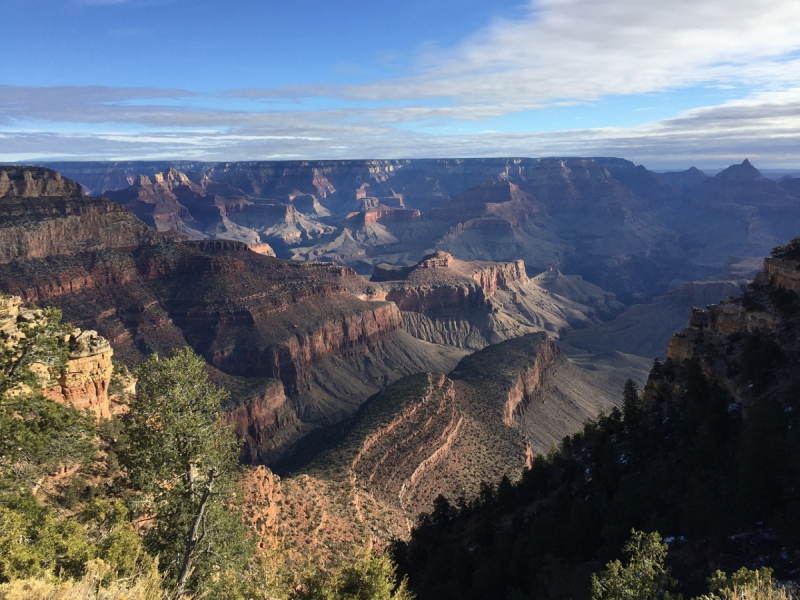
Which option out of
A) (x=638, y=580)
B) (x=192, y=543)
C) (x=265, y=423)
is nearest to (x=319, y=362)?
(x=265, y=423)

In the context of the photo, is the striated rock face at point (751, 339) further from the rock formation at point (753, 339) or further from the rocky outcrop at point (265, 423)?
the rocky outcrop at point (265, 423)

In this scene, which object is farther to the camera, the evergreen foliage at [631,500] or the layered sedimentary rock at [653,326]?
the layered sedimentary rock at [653,326]

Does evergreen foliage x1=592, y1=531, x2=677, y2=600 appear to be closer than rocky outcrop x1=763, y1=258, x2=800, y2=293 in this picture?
Yes

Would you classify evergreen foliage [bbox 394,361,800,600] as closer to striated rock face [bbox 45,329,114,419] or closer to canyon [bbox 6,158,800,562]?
canyon [bbox 6,158,800,562]

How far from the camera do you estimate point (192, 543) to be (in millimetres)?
22375

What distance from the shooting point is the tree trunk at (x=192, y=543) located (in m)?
21.4

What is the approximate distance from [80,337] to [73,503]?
11.4 m

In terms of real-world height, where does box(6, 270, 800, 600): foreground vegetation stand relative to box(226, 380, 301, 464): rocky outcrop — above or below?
above

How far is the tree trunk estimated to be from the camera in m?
21.4

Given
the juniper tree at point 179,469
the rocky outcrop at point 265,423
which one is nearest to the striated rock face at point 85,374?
the juniper tree at point 179,469

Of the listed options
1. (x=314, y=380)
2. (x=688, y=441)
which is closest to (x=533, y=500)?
(x=688, y=441)

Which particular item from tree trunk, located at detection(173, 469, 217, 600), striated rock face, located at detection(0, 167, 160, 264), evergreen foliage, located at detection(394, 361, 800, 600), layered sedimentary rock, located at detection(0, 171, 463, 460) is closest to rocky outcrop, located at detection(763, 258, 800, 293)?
evergreen foliage, located at detection(394, 361, 800, 600)

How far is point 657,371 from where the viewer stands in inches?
1673

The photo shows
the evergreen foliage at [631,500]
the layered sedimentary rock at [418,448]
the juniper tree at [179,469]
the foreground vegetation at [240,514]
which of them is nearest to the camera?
the foreground vegetation at [240,514]
